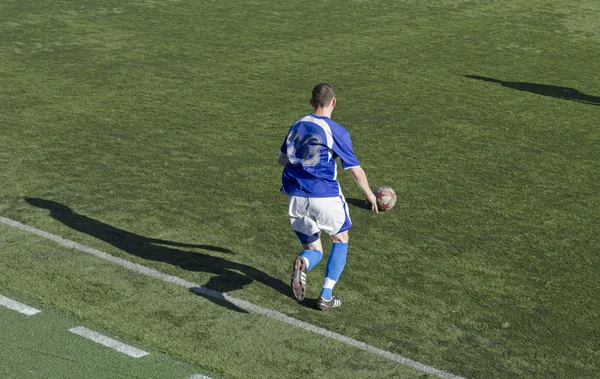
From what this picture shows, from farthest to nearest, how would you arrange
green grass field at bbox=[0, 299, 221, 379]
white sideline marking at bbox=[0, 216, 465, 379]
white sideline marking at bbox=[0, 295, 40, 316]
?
white sideline marking at bbox=[0, 295, 40, 316] < white sideline marking at bbox=[0, 216, 465, 379] < green grass field at bbox=[0, 299, 221, 379]

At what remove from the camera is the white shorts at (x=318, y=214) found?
761 centimetres

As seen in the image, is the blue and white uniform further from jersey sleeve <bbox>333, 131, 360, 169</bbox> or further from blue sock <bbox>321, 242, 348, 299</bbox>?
blue sock <bbox>321, 242, 348, 299</bbox>

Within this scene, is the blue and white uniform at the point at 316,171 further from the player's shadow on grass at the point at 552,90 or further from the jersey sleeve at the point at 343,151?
the player's shadow on grass at the point at 552,90

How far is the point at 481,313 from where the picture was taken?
7961 mm

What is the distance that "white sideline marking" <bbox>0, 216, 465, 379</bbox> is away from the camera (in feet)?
22.9

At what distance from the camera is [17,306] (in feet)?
24.7

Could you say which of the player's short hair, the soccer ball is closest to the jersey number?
the player's short hair

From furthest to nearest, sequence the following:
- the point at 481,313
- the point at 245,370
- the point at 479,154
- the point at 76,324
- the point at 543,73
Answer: the point at 543,73 < the point at 479,154 < the point at 481,313 < the point at 76,324 < the point at 245,370

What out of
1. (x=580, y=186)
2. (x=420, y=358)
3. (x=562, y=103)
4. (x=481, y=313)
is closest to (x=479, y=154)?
(x=580, y=186)

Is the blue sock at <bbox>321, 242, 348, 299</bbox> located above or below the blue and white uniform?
below

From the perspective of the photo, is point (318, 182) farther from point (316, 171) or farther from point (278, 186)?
point (278, 186)

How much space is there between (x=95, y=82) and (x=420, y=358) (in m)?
10.0

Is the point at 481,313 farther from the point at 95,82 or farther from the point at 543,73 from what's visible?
the point at 543,73

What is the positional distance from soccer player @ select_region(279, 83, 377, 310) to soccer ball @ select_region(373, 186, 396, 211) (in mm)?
2091
